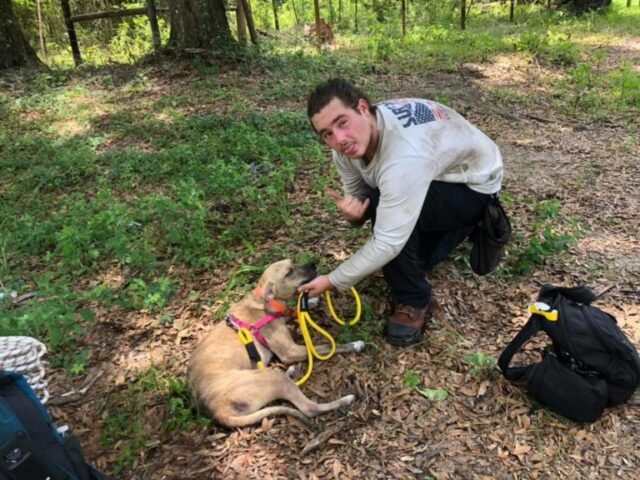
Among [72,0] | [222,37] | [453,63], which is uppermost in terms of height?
[72,0]

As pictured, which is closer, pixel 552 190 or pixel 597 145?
pixel 552 190

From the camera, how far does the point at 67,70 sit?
1058 centimetres

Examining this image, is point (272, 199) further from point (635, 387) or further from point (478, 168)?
point (635, 387)

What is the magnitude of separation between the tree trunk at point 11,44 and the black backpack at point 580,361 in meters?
11.4

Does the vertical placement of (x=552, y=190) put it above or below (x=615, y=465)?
above

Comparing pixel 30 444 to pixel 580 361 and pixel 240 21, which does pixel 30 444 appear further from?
pixel 240 21

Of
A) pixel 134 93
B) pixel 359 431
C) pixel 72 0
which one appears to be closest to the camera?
pixel 359 431

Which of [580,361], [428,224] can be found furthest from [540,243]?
[580,361]

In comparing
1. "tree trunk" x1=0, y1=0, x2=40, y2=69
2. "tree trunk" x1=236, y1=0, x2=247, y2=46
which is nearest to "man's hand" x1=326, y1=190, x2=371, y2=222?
"tree trunk" x1=236, y1=0, x2=247, y2=46

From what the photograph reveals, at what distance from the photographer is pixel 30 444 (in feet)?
6.52

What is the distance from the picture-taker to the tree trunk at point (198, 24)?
9.63 m

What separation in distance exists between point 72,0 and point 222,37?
29.3 feet

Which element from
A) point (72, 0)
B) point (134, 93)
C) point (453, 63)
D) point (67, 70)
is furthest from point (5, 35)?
point (453, 63)

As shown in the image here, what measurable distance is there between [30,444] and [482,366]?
8.00 ft
